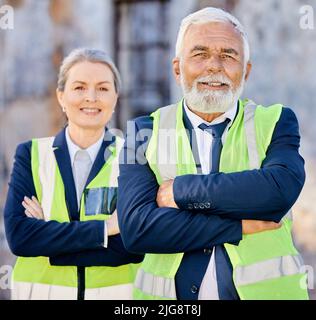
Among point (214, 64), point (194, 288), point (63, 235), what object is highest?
point (214, 64)

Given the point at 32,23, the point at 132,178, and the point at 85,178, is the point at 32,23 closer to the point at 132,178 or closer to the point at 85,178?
the point at 85,178

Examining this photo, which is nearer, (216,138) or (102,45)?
(216,138)

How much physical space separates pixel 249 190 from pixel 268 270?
0.27 meters

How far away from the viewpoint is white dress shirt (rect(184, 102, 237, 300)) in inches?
97.7

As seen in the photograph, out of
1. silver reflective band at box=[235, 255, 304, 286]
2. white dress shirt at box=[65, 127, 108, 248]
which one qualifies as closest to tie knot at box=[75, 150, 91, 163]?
white dress shirt at box=[65, 127, 108, 248]

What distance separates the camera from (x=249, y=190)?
2.45 meters

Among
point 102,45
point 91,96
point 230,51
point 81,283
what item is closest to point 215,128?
point 230,51

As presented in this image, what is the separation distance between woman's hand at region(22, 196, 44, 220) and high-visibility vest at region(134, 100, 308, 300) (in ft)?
1.64

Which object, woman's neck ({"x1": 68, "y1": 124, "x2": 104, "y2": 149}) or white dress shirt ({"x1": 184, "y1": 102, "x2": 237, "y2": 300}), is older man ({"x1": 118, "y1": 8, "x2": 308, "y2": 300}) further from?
woman's neck ({"x1": 68, "y1": 124, "x2": 104, "y2": 149})

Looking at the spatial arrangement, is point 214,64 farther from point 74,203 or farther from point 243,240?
point 74,203

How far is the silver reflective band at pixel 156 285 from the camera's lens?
2521 mm

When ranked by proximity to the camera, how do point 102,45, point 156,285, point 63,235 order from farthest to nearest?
point 102,45
point 63,235
point 156,285

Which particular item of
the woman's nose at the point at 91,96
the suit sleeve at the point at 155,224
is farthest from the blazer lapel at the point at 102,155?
the suit sleeve at the point at 155,224

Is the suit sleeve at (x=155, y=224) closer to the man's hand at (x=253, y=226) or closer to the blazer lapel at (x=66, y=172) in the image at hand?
the man's hand at (x=253, y=226)
